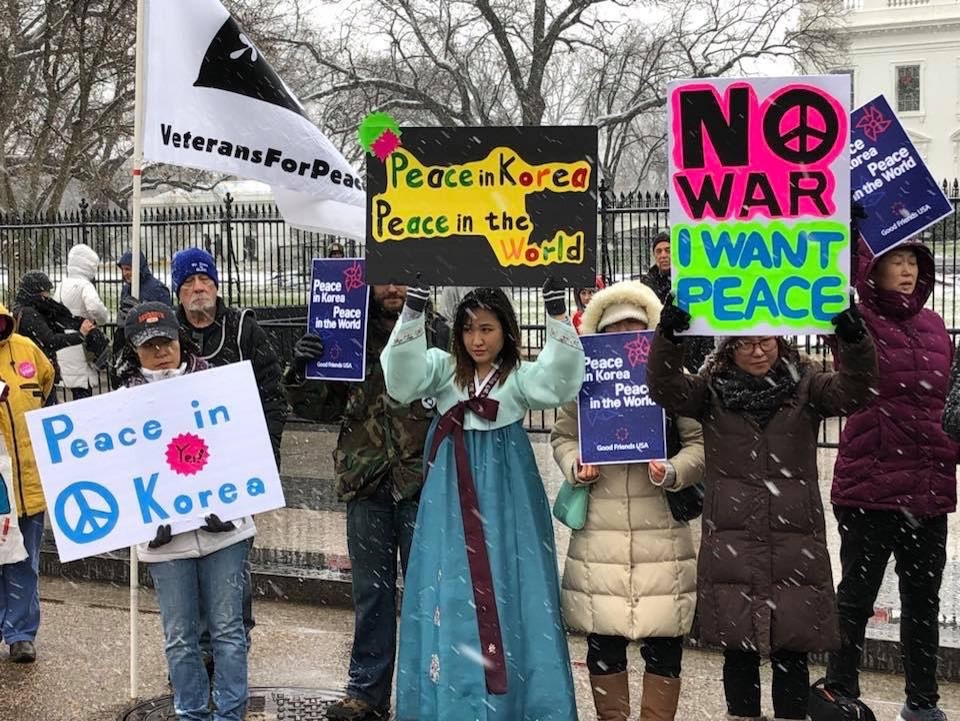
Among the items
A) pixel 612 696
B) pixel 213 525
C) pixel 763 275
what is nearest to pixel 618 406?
pixel 763 275

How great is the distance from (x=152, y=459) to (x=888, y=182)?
3.28 m

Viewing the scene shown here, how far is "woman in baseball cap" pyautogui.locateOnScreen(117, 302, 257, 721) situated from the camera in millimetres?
5105

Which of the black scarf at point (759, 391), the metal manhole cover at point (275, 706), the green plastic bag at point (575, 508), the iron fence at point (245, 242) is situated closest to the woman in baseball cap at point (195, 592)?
the metal manhole cover at point (275, 706)

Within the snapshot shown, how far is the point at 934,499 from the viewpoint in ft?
17.4

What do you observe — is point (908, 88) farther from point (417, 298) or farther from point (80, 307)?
point (417, 298)

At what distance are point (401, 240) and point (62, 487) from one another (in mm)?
1611

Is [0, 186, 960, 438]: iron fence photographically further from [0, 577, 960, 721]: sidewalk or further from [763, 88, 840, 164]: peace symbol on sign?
[763, 88, 840, 164]: peace symbol on sign

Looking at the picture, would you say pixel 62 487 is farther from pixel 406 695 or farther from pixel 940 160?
pixel 940 160

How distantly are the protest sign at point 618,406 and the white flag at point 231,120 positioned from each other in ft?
6.00

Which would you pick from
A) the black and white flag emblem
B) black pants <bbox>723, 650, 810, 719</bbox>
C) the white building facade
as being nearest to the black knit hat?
the black and white flag emblem

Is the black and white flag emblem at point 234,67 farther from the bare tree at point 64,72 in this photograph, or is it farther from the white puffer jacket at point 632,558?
the bare tree at point 64,72

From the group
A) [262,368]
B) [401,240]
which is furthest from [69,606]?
[401,240]

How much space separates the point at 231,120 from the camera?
6.31 metres

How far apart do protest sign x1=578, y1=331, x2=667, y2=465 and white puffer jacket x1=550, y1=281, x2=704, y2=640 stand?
0.31ft
